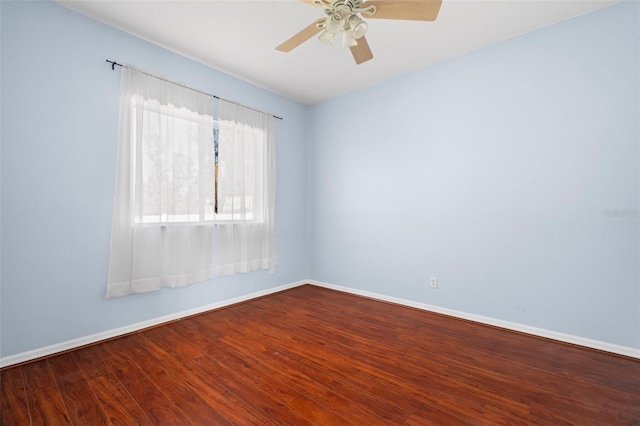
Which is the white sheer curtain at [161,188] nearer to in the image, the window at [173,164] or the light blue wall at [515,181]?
the window at [173,164]

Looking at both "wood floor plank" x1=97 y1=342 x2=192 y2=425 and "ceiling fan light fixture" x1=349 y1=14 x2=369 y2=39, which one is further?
"ceiling fan light fixture" x1=349 y1=14 x2=369 y2=39

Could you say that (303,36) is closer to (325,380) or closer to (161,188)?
(161,188)

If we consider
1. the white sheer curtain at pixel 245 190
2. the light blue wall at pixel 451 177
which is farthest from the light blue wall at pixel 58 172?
the white sheer curtain at pixel 245 190

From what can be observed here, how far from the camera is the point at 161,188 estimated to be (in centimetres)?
284

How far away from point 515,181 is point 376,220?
1.62 m

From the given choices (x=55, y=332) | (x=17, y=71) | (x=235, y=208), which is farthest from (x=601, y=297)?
(x=17, y=71)

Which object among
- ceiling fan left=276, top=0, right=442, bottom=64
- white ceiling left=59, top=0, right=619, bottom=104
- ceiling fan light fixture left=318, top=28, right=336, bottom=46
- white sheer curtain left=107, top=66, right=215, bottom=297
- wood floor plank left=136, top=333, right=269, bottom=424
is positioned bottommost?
wood floor plank left=136, top=333, right=269, bottom=424

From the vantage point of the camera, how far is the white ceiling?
92.9 inches

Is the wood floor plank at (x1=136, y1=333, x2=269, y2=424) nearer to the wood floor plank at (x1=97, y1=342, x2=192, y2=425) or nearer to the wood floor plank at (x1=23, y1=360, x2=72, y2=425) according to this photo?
the wood floor plank at (x1=97, y1=342, x2=192, y2=425)

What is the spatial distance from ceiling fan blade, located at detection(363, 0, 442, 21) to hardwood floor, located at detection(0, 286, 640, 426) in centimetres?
240

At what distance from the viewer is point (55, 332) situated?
7.51 ft

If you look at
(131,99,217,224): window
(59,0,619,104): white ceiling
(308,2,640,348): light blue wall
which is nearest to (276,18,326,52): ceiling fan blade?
(59,0,619,104): white ceiling

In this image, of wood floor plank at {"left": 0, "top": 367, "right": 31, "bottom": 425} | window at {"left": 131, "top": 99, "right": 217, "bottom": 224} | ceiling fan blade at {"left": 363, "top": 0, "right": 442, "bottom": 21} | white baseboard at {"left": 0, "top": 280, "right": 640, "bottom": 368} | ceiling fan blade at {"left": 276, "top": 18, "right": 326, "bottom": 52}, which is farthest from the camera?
window at {"left": 131, "top": 99, "right": 217, "bottom": 224}

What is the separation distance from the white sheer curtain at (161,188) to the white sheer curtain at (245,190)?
17 cm
